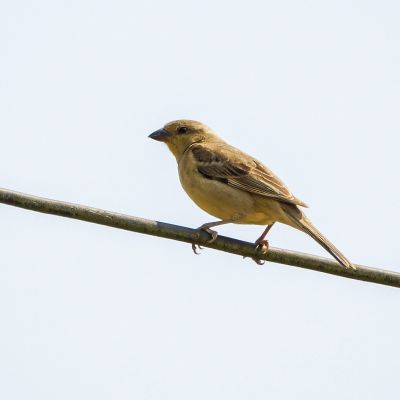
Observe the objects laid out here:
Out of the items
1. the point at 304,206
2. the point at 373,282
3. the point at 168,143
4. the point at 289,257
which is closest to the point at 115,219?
the point at 289,257

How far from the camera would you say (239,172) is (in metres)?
9.31

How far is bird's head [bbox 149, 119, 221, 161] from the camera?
420 inches

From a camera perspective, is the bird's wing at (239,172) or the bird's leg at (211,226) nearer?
the bird's leg at (211,226)

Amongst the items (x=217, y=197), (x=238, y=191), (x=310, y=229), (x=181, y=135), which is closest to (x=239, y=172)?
(x=238, y=191)

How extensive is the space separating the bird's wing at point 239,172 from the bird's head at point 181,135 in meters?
0.54

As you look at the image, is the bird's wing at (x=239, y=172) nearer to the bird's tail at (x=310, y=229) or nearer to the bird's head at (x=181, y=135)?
the bird's tail at (x=310, y=229)

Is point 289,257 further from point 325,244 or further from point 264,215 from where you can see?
point 264,215

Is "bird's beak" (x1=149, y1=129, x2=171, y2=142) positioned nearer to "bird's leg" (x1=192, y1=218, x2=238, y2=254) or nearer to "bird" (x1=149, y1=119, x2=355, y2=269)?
"bird" (x1=149, y1=119, x2=355, y2=269)

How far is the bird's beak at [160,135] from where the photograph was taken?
422 inches

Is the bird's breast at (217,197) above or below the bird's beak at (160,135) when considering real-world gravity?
below

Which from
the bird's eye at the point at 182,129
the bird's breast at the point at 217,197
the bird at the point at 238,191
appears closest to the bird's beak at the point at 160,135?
the bird's eye at the point at 182,129

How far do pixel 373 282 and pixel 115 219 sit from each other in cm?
181

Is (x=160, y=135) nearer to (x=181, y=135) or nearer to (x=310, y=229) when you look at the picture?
(x=181, y=135)

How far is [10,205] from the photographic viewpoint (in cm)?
567
